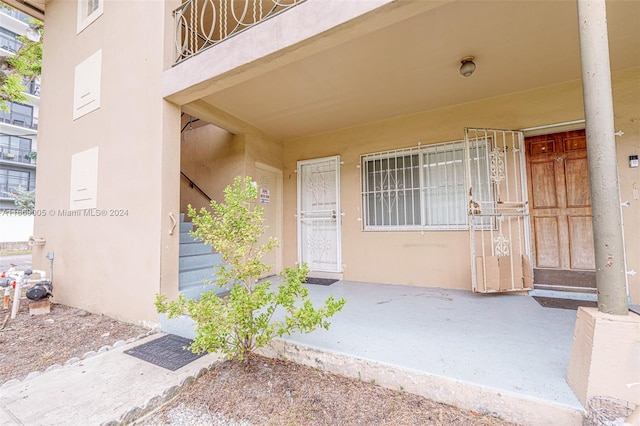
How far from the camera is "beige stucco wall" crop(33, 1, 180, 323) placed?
3.13 metres

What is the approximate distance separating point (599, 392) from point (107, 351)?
3.60m

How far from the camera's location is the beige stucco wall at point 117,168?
3.13 m

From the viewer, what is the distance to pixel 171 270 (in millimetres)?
3109

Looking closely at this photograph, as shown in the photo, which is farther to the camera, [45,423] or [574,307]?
[574,307]

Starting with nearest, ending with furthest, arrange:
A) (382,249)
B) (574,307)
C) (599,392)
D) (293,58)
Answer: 1. (599,392)
2. (293,58)
3. (574,307)
4. (382,249)

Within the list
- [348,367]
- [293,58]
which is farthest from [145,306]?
[293,58]

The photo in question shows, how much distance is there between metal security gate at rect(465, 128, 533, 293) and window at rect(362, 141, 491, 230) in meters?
0.07

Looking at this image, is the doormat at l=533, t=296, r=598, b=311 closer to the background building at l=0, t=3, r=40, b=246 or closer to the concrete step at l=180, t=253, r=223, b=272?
the concrete step at l=180, t=253, r=223, b=272

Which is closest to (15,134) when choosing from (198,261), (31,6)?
(31,6)

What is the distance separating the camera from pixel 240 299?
1927 mm

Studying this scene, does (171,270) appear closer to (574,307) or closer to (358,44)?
(358,44)

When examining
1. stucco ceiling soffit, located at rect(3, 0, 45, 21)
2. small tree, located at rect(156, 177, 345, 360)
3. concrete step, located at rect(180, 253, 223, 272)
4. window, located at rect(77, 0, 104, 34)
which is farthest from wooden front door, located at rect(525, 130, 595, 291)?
stucco ceiling soffit, located at rect(3, 0, 45, 21)

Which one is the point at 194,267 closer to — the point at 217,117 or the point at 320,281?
the point at 320,281

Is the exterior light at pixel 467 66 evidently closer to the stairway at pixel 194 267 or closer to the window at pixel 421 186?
the window at pixel 421 186
